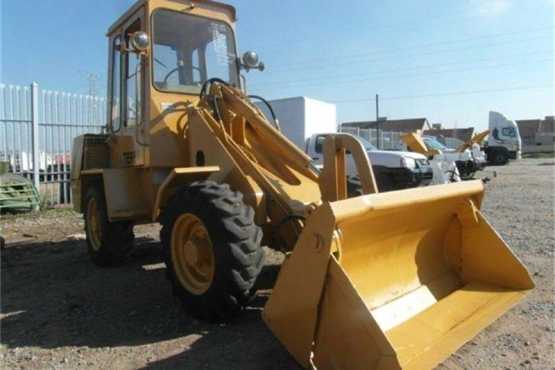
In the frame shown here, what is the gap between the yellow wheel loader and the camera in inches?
120

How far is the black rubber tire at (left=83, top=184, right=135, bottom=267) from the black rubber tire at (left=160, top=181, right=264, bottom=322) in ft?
7.36

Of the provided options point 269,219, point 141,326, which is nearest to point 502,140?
point 269,219

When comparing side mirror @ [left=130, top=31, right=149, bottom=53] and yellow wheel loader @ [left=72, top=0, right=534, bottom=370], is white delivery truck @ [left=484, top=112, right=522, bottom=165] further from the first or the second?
side mirror @ [left=130, top=31, right=149, bottom=53]

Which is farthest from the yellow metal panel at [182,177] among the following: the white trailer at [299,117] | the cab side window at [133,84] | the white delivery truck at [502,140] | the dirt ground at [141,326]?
the white delivery truck at [502,140]

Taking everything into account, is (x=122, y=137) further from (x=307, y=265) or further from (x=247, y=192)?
(x=307, y=265)

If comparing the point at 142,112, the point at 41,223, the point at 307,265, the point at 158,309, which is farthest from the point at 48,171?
the point at 307,265

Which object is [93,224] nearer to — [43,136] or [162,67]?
[162,67]

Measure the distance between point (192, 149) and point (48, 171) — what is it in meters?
8.22

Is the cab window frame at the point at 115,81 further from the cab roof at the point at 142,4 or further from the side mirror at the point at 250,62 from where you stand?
the side mirror at the point at 250,62

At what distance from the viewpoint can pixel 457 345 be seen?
3049 millimetres

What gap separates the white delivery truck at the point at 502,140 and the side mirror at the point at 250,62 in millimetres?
26009

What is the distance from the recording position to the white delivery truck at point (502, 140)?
2872 centimetres

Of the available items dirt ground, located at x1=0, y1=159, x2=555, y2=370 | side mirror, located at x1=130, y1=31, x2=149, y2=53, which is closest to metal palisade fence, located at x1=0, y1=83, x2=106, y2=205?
dirt ground, located at x1=0, y1=159, x2=555, y2=370

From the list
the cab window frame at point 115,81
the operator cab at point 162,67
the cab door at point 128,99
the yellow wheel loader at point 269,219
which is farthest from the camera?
the cab window frame at point 115,81
